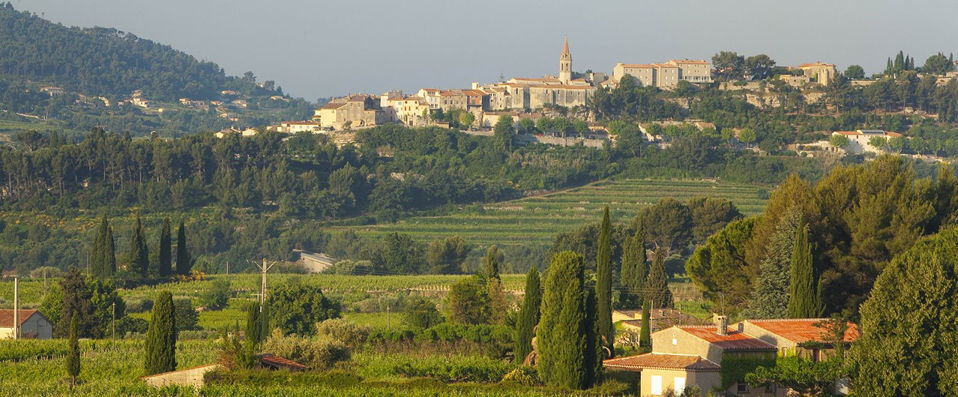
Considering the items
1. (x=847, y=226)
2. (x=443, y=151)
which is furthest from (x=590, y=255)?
(x=443, y=151)

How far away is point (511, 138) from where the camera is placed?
103250mm

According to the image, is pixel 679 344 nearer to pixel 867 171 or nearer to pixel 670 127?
pixel 867 171

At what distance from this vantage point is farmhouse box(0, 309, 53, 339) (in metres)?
36.9

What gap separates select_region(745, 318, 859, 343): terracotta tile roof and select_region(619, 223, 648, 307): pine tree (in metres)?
16.0

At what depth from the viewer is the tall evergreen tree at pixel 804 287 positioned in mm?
31297

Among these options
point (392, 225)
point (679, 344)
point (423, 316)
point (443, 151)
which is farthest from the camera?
point (443, 151)

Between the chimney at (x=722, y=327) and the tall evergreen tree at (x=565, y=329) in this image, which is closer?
the tall evergreen tree at (x=565, y=329)

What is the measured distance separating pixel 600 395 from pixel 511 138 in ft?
258

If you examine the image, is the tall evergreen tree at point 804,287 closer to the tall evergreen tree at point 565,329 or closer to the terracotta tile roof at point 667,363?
the terracotta tile roof at point 667,363

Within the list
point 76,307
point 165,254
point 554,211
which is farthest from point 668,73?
point 76,307

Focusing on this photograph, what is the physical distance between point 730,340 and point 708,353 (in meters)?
0.81

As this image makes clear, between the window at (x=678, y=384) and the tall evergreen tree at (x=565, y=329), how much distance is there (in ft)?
4.96

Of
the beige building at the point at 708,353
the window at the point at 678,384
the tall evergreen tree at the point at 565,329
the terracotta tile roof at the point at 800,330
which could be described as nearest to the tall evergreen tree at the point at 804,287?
the terracotta tile roof at the point at 800,330

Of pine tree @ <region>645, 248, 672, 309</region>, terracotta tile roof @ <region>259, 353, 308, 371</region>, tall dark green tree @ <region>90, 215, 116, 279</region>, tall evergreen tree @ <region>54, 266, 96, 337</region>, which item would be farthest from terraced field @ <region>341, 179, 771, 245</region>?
terracotta tile roof @ <region>259, 353, 308, 371</region>
